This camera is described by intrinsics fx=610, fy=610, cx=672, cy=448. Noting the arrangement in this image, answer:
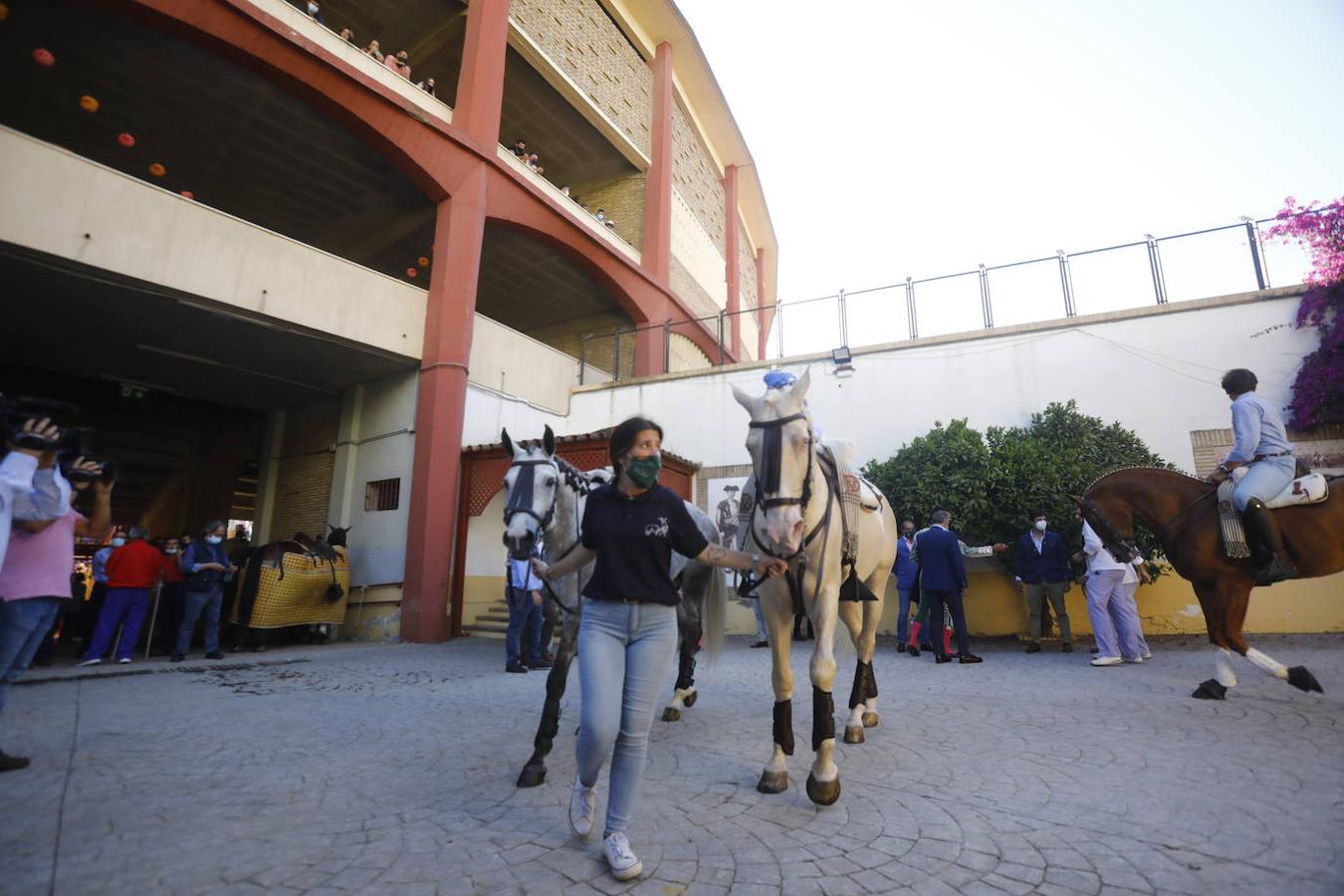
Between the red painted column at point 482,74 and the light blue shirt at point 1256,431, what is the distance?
43.1 ft

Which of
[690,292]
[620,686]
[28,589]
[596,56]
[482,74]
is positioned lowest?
[620,686]

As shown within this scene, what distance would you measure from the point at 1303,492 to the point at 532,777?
6448mm

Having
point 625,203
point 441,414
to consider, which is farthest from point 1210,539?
point 625,203

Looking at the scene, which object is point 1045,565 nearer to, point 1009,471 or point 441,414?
point 1009,471

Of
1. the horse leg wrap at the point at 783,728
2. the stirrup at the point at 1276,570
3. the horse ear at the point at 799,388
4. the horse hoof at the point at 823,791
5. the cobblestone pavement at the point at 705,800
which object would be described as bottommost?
the cobblestone pavement at the point at 705,800

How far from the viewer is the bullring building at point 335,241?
9.73 metres

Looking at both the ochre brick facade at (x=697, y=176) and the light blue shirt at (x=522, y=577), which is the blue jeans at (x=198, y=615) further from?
the ochre brick facade at (x=697, y=176)

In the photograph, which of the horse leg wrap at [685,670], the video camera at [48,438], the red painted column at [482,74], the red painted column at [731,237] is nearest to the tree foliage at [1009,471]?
the horse leg wrap at [685,670]

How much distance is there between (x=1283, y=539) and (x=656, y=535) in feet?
19.2

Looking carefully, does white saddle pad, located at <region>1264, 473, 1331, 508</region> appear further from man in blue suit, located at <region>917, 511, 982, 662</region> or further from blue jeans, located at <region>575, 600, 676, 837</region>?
blue jeans, located at <region>575, 600, 676, 837</region>

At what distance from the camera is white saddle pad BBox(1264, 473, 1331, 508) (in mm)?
5082

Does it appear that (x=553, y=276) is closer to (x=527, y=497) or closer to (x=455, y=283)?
(x=455, y=283)

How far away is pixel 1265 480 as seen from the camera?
5.19m

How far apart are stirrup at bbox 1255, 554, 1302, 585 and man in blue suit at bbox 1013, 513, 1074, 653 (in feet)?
11.1
